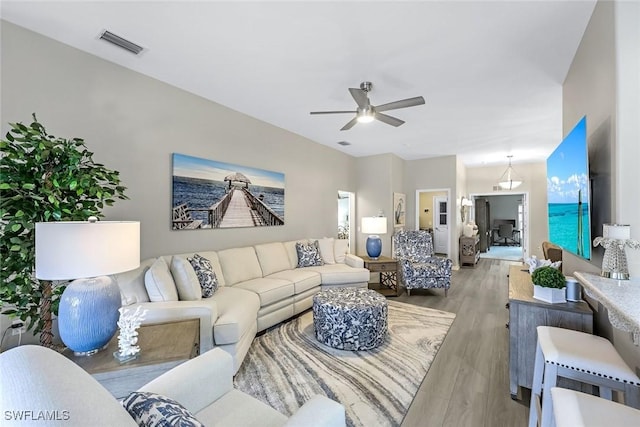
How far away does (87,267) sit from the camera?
143 cm

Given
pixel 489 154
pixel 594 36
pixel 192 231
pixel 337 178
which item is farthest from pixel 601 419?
pixel 489 154

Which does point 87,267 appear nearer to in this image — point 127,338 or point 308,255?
point 127,338

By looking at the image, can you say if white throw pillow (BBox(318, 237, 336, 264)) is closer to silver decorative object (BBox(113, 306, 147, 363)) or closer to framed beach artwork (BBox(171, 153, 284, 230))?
framed beach artwork (BBox(171, 153, 284, 230))

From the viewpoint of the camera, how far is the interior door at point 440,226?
27.6 ft

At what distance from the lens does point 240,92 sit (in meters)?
3.28

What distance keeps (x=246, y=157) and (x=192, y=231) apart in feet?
4.32

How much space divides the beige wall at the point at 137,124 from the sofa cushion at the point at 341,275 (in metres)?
1.00

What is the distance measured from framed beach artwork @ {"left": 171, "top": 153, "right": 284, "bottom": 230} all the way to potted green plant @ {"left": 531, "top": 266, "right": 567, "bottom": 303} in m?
3.34

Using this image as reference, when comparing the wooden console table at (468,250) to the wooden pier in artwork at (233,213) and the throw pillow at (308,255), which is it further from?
the wooden pier in artwork at (233,213)

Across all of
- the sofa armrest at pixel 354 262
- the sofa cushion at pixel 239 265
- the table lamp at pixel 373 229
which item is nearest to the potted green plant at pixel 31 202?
the sofa cushion at pixel 239 265

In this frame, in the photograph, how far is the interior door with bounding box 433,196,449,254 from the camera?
27.6 ft

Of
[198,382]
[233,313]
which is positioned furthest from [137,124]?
[198,382]

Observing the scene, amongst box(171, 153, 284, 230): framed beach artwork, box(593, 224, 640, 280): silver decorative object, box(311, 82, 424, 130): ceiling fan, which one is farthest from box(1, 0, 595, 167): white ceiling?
box(593, 224, 640, 280): silver decorative object

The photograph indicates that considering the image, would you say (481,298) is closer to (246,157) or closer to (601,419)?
(601,419)
